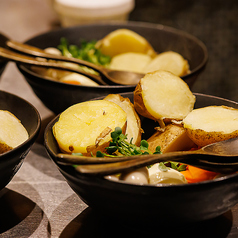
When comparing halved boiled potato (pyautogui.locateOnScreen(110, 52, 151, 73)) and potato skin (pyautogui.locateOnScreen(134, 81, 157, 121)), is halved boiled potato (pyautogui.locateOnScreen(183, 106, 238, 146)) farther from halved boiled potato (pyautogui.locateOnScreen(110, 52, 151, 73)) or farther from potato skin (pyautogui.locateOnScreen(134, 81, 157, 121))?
halved boiled potato (pyautogui.locateOnScreen(110, 52, 151, 73))

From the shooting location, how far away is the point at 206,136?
0.75 metres

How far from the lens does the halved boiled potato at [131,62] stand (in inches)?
51.8

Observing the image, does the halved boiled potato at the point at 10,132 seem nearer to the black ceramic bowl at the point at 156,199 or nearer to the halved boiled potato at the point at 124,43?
the black ceramic bowl at the point at 156,199

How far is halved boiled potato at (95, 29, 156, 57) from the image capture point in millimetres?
1431

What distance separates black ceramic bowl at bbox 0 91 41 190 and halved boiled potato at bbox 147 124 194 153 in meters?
0.27

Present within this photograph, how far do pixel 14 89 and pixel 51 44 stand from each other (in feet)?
0.80

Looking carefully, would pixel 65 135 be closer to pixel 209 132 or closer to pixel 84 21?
pixel 209 132

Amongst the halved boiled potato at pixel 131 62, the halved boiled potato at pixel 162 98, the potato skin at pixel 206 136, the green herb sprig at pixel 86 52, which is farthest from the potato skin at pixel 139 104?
the green herb sprig at pixel 86 52

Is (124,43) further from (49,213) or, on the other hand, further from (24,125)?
(49,213)

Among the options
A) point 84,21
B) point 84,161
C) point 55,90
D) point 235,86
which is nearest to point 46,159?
point 55,90

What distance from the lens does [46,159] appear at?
3.49 ft

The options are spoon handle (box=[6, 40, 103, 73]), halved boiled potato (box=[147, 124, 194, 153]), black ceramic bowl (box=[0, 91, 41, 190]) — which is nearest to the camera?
black ceramic bowl (box=[0, 91, 41, 190])

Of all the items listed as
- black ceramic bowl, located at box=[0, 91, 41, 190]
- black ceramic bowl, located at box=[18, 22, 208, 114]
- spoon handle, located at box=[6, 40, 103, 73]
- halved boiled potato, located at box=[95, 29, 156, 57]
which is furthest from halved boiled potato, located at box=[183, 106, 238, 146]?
halved boiled potato, located at box=[95, 29, 156, 57]

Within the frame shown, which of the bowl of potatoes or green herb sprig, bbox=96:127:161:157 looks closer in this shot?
the bowl of potatoes
